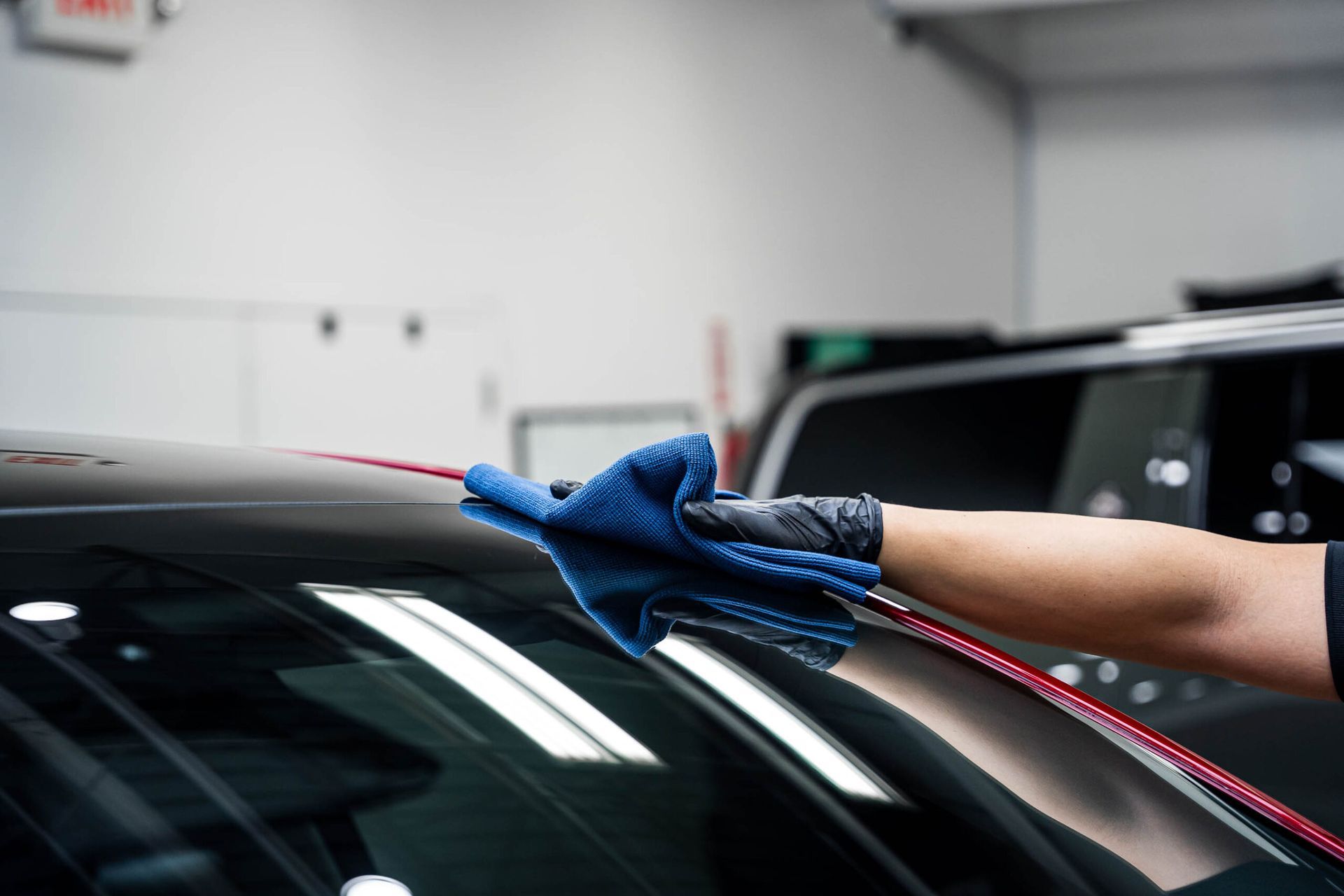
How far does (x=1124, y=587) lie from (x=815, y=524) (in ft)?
0.91

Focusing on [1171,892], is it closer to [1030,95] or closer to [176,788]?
[176,788]

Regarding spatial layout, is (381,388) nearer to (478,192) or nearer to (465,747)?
(478,192)

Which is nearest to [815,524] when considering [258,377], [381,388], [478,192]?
[258,377]

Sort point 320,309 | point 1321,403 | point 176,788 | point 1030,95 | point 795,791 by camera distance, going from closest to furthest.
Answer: point 176,788, point 795,791, point 1321,403, point 320,309, point 1030,95

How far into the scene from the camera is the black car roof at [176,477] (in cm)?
72

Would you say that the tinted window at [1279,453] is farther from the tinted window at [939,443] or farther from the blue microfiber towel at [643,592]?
the blue microfiber towel at [643,592]

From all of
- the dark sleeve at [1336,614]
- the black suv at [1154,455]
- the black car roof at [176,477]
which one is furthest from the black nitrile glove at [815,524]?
the black suv at [1154,455]

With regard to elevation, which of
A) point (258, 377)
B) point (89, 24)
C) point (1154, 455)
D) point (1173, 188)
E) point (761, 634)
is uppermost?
point (89, 24)

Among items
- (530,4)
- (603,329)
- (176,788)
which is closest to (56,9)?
(530,4)

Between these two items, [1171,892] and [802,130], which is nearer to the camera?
[1171,892]

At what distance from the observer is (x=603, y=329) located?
5148 millimetres

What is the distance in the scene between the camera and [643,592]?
775mm

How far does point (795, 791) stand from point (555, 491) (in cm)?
38

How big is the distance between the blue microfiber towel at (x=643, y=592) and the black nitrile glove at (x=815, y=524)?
0.07m
